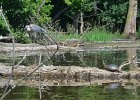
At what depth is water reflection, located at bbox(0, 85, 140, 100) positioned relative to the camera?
36.9ft

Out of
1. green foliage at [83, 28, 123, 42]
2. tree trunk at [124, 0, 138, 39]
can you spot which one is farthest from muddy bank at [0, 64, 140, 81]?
tree trunk at [124, 0, 138, 39]

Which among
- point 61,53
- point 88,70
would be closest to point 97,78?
point 88,70

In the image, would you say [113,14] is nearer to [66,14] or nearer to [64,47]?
[66,14]

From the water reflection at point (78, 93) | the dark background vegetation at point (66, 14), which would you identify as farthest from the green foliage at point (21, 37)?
the water reflection at point (78, 93)

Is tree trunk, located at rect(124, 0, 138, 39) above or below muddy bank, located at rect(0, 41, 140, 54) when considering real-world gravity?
above

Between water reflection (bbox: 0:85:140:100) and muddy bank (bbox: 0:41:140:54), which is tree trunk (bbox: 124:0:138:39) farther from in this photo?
water reflection (bbox: 0:85:140:100)

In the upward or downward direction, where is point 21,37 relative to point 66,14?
downward

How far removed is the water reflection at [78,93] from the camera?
443 inches

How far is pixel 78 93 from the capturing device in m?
12.0

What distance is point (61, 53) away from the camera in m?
24.8

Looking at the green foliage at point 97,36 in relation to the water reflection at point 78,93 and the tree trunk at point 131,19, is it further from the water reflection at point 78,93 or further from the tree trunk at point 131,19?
the water reflection at point 78,93

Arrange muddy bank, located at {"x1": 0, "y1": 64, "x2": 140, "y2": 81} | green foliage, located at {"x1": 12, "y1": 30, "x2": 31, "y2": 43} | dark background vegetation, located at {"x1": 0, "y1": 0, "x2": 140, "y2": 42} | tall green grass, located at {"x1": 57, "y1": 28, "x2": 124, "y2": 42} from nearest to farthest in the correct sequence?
muddy bank, located at {"x1": 0, "y1": 64, "x2": 140, "y2": 81} < green foliage, located at {"x1": 12, "y1": 30, "x2": 31, "y2": 43} < tall green grass, located at {"x1": 57, "y1": 28, "x2": 124, "y2": 42} < dark background vegetation, located at {"x1": 0, "y1": 0, "x2": 140, "y2": 42}

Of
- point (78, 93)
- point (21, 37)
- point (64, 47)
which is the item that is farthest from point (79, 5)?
point (78, 93)

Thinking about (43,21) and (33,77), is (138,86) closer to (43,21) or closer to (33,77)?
(33,77)
